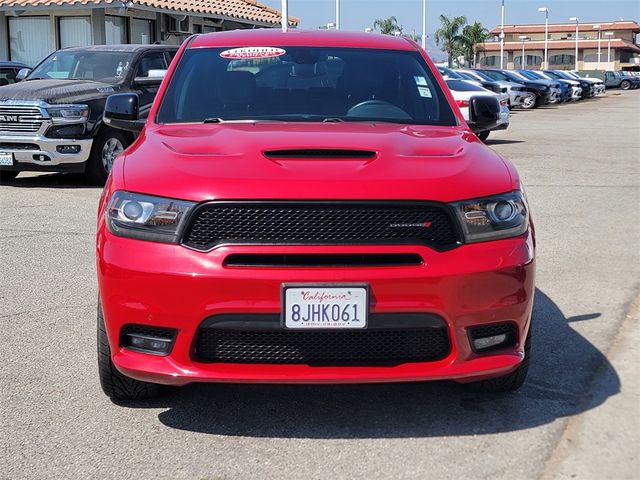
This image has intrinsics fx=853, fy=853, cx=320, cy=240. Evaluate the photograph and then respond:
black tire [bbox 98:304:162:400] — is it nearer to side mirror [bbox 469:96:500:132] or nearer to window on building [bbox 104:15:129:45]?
side mirror [bbox 469:96:500:132]

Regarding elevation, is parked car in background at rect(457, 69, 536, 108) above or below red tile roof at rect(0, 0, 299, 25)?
below

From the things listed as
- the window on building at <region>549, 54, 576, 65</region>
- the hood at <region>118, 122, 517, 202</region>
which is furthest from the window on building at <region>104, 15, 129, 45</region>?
the window on building at <region>549, 54, 576, 65</region>

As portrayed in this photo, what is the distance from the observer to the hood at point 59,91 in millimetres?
10656

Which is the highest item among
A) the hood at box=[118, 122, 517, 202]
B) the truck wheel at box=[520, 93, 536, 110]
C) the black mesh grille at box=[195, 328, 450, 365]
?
the hood at box=[118, 122, 517, 202]

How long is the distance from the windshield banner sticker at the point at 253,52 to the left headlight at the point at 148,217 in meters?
1.70

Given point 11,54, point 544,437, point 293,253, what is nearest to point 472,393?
point 544,437

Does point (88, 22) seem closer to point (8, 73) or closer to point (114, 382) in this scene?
point (8, 73)

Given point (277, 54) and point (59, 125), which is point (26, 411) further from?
point (59, 125)

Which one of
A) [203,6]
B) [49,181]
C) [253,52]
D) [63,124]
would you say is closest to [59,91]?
[63,124]

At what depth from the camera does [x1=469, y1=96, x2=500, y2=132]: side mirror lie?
507 cm

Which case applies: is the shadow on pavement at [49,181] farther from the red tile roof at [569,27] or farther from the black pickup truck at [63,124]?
the red tile roof at [569,27]

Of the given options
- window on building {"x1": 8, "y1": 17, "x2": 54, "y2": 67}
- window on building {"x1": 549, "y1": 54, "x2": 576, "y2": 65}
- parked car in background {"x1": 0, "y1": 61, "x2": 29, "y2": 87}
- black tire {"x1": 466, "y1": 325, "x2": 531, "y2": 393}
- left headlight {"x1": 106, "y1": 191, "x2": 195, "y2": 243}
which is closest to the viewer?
left headlight {"x1": 106, "y1": 191, "x2": 195, "y2": 243}

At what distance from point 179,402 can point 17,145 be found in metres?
7.67

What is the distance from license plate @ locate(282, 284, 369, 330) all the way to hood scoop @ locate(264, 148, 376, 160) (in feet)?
2.07
